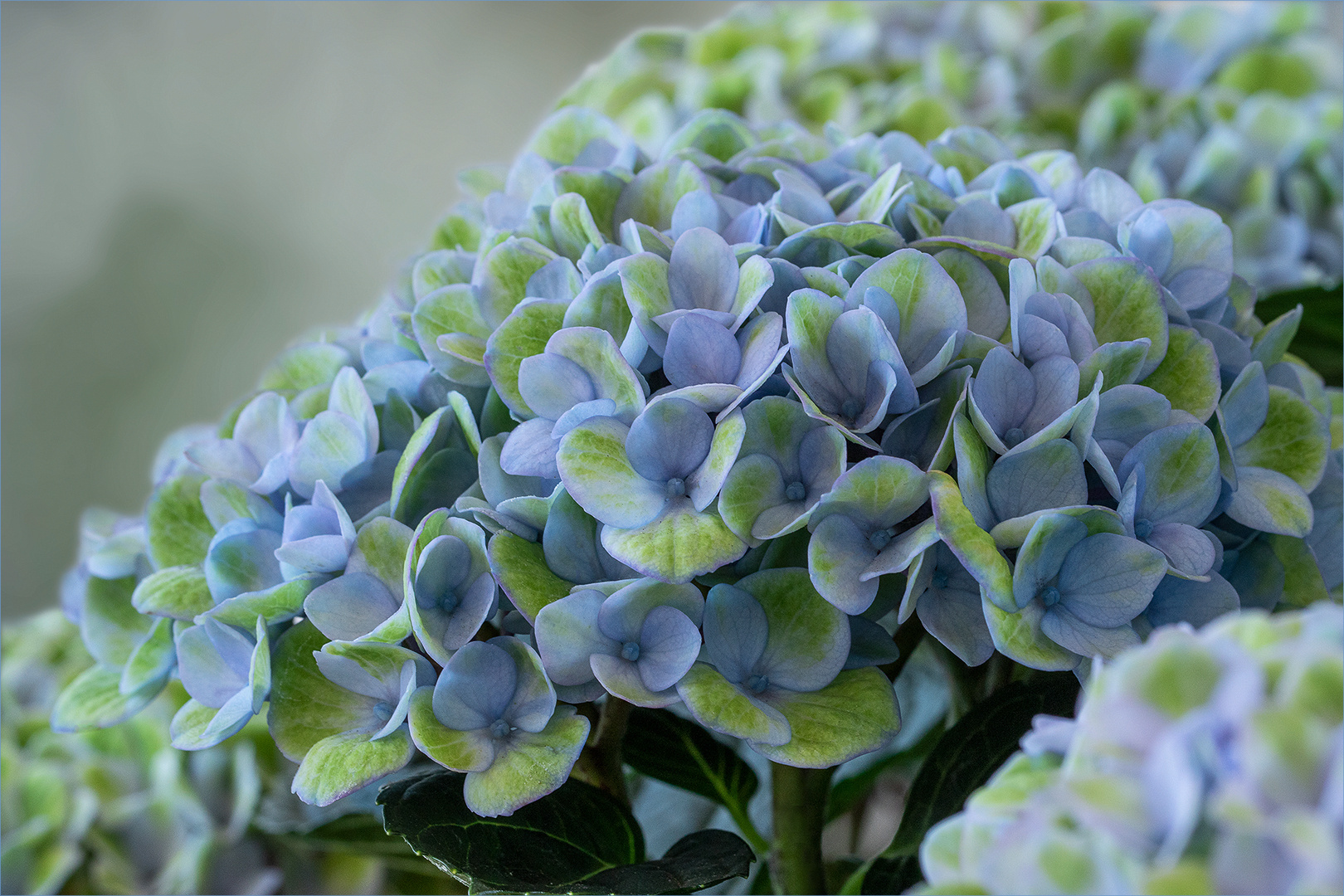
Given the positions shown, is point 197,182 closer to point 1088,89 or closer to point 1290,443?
point 1088,89

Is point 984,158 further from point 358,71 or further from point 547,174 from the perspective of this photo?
point 358,71

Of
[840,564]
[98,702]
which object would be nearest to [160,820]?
[98,702]

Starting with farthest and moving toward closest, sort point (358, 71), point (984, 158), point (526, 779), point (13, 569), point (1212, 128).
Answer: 1. point (358, 71)
2. point (13, 569)
3. point (1212, 128)
4. point (984, 158)
5. point (526, 779)

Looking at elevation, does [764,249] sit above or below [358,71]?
below

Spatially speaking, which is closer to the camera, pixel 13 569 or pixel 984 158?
pixel 984 158

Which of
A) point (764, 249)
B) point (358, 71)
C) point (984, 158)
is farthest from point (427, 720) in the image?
point (358, 71)

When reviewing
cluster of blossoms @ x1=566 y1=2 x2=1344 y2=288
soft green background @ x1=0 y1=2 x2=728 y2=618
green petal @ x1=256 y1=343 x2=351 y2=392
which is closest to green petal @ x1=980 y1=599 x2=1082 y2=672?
green petal @ x1=256 y1=343 x2=351 y2=392

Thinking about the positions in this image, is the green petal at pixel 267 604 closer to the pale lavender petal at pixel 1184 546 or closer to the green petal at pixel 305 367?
the green petal at pixel 305 367
